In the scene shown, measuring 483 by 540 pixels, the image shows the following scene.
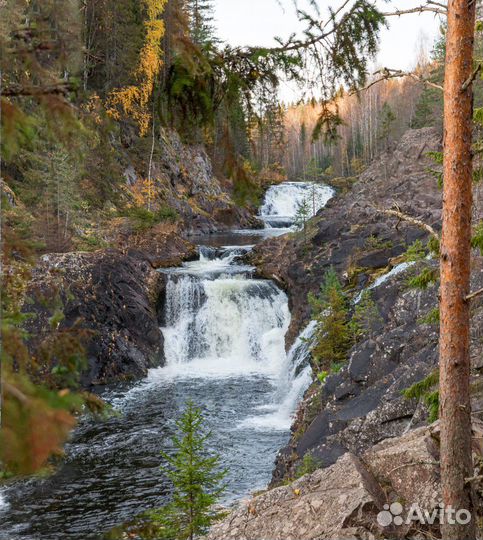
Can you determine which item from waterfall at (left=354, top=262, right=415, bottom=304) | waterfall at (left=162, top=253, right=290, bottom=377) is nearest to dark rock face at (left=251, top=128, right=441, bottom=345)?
waterfall at (left=354, top=262, right=415, bottom=304)

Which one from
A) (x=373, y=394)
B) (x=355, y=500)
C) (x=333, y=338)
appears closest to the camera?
(x=355, y=500)

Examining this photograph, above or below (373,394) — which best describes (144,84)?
above

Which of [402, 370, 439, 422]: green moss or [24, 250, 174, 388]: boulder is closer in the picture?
[402, 370, 439, 422]: green moss

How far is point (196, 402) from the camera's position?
1639cm

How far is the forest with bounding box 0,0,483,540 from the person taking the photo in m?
3.02

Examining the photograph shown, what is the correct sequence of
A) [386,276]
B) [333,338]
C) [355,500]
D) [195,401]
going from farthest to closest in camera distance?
[386,276]
[195,401]
[333,338]
[355,500]

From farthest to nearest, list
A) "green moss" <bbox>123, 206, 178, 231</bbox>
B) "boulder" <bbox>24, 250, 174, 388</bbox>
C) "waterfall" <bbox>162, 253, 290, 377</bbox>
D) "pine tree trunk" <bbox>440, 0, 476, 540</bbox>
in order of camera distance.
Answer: "green moss" <bbox>123, 206, 178, 231</bbox> < "waterfall" <bbox>162, 253, 290, 377</bbox> < "boulder" <bbox>24, 250, 174, 388</bbox> < "pine tree trunk" <bbox>440, 0, 476, 540</bbox>

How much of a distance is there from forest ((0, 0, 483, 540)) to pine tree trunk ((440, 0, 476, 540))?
0.02m

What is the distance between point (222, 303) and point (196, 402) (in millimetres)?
6312

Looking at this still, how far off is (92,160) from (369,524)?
26.1 metres

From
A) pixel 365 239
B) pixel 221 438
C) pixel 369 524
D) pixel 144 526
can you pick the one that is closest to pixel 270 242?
pixel 365 239

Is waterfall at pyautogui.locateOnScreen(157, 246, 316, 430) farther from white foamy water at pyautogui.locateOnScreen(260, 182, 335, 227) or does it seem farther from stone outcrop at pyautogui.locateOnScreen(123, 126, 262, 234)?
white foamy water at pyautogui.locateOnScreen(260, 182, 335, 227)

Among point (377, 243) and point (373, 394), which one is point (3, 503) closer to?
point (373, 394)

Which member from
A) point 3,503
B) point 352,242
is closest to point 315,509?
point 3,503
